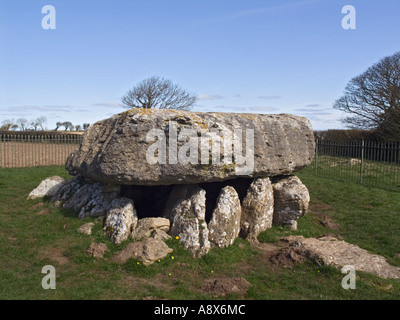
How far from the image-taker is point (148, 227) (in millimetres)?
7379

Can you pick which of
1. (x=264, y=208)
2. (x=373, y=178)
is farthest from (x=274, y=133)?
(x=373, y=178)

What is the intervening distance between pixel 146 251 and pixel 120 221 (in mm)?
1076

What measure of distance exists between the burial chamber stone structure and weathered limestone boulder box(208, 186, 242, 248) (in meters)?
0.02

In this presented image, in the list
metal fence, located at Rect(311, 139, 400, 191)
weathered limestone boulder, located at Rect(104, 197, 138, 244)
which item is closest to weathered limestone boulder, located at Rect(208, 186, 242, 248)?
weathered limestone boulder, located at Rect(104, 197, 138, 244)

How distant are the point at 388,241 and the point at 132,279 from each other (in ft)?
19.2

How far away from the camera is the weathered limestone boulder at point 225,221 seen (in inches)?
296

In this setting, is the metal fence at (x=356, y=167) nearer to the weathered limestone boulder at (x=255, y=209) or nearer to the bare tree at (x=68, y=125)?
the weathered limestone boulder at (x=255, y=209)

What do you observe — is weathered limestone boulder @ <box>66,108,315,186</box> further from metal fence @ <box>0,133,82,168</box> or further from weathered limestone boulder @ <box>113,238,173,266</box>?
metal fence @ <box>0,133,82,168</box>

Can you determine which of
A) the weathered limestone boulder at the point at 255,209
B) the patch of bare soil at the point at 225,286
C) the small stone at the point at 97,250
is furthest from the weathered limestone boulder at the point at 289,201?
the small stone at the point at 97,250

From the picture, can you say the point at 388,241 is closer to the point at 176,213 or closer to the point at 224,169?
the point at 224,169

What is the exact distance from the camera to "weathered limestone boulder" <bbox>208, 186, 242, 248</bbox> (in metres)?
7.52

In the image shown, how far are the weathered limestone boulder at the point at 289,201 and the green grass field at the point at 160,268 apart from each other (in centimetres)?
30
